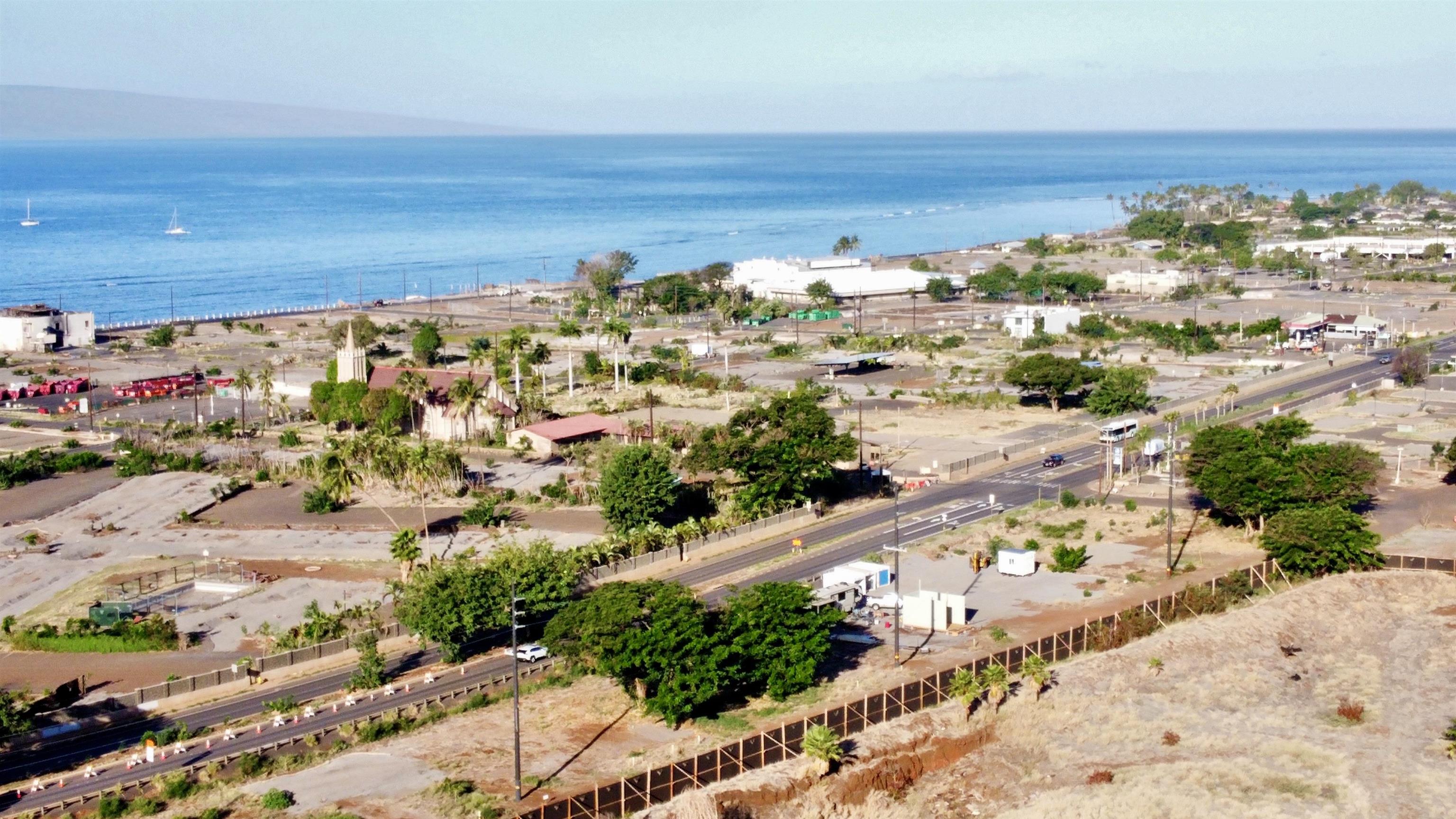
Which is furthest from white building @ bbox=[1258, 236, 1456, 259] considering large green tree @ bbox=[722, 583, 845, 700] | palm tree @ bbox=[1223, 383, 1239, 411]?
large green tree @ bbox=[722, 583, 845, 700]

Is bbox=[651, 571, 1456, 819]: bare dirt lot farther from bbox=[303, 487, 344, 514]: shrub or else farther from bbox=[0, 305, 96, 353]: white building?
bbox=[0, 305, 96, 353]: white building

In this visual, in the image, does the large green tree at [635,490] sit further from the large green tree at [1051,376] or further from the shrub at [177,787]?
the large green tree at [1051,376]

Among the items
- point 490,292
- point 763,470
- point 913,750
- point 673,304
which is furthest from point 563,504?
point 490,292

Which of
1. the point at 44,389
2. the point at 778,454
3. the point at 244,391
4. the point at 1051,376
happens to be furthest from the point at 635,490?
the point at 44,389

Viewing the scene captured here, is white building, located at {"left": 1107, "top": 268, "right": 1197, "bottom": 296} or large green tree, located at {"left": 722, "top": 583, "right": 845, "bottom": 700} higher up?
white building, located at {"left": 1107, "top": 268, "right": 1197, "bottom": 296}

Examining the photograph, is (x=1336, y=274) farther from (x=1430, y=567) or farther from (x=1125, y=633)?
(x=1125, y=633)

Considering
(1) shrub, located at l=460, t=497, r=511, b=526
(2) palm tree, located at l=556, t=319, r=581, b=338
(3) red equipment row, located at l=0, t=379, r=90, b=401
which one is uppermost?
(2) palm tree, located at l=556, t=319, r=581, b=338

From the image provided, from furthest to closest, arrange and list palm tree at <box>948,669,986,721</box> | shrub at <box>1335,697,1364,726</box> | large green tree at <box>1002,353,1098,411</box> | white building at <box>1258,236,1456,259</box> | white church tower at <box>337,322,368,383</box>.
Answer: white building at <box>1258,236,1456,259</box> < large green tree at <box>1002,353,1098,411</box> < white church tower at <box>337,322,368,383</box> < shrub at <box>1335,697,1364,726</box> < palm tree at <box>948,669,986,721</box>
